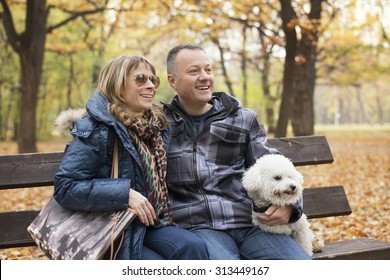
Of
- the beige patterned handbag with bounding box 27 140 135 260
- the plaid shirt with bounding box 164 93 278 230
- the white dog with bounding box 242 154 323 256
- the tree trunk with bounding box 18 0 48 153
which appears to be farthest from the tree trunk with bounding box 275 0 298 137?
the beige patterned handbag with bounding box 27 140 135 260

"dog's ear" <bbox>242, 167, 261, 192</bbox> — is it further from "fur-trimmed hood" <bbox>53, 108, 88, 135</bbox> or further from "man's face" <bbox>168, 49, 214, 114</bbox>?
"fur-trimmed hood" <bbox>53, 108, 88, 135</bbox>

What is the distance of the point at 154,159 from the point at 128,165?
0.65 ft

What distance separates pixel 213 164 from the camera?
3.40m

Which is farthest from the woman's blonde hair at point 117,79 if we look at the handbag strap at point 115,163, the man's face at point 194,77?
the man's face at point 194,77

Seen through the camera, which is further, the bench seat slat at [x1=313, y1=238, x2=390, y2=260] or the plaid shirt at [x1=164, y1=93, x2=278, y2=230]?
the bench seat slat at [x1=313, y1=238, x2=390, y2=260]

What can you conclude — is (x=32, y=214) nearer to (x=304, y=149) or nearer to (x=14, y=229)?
(x=14, y=229)

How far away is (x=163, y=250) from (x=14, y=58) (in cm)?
2642

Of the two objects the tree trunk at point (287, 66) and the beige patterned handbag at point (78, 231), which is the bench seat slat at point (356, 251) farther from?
the tree trunk at point (287, 66)

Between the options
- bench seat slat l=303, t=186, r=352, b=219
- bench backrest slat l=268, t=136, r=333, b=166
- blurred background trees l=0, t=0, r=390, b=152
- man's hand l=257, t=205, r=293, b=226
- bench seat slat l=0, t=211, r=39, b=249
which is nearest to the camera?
man's hand l=257, t=205, r=293, b=226

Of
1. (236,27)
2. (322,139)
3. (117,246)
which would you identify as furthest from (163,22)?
(117,246)

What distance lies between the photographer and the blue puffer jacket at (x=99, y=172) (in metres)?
2.78

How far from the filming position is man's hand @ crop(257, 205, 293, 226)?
Answer: 320 cm

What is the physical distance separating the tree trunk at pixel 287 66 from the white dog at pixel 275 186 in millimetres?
9236

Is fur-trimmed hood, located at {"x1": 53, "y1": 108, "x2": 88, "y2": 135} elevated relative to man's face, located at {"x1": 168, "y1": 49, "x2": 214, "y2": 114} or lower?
lower
